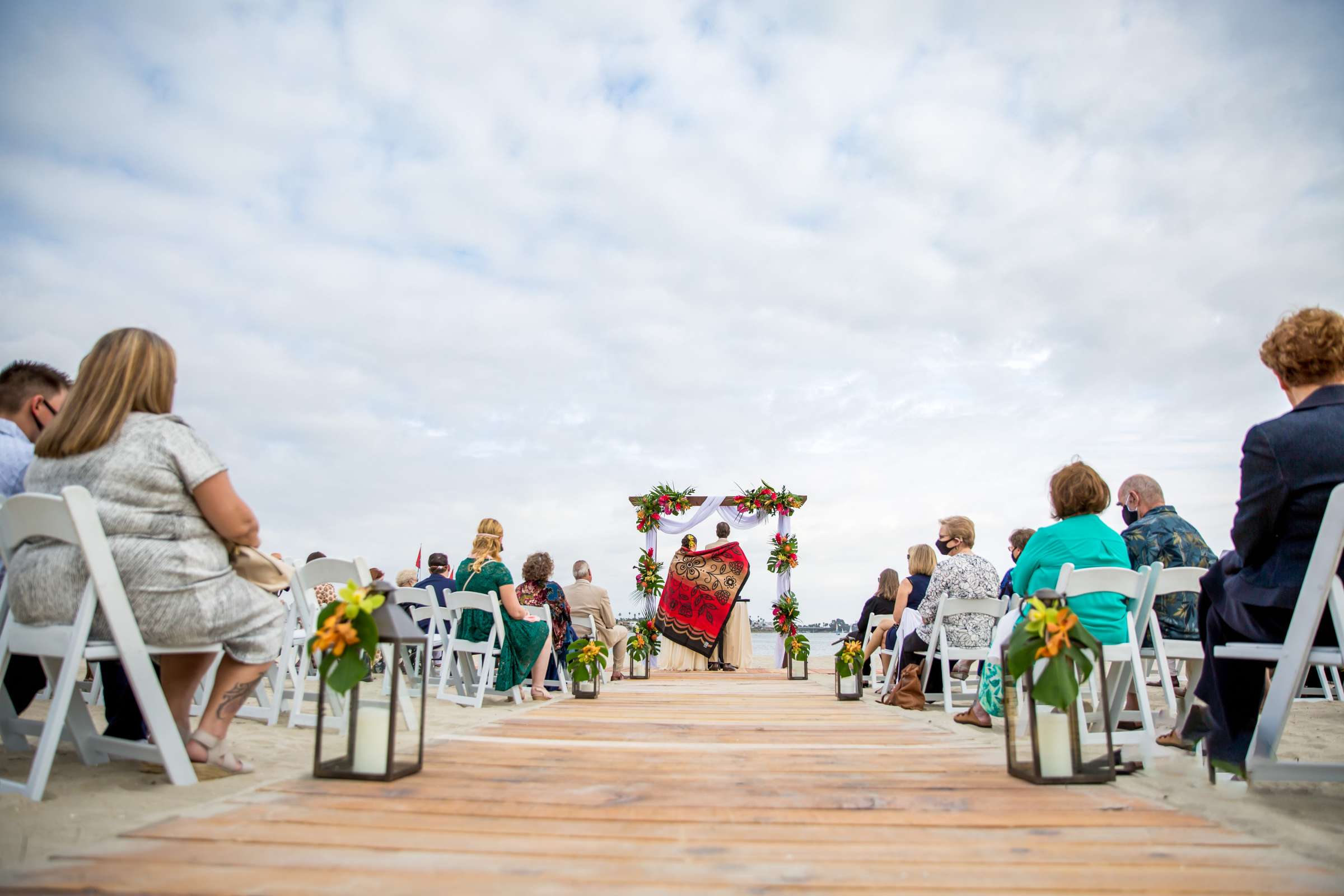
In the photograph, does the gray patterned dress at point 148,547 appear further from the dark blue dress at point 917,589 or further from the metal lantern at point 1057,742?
the dark blue dress at point 917,589

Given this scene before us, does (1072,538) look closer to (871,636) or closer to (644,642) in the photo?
(871,636)

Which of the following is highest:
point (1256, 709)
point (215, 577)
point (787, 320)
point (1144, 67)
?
point (787, 320)

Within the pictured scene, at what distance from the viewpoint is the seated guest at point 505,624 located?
5.05m

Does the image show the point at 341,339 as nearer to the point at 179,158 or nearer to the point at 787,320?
the point at 179,158

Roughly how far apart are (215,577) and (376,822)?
0.92 meters

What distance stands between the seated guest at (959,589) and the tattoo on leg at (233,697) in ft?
12.7

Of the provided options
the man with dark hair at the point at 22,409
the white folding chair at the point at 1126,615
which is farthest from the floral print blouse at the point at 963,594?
the man with dark hair at the point at 22,409

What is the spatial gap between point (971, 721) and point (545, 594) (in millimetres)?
3398

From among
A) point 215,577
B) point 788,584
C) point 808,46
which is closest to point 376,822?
point 215,577

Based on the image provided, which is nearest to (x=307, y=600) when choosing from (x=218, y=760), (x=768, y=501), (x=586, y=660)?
(x=218, y=760)

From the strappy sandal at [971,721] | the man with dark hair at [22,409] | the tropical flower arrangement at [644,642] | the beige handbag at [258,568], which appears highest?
the man with dark hair at [22,409]

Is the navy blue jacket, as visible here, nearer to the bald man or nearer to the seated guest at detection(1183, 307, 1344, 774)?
the seated guest at detection(1183, 307, 1344, 774)

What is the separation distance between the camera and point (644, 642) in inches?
340

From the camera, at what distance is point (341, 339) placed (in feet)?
40.8
